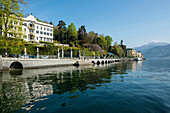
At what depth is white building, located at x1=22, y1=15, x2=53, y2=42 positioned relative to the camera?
179 feet

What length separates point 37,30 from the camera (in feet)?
193

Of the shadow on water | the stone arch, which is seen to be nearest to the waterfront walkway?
the stone arch

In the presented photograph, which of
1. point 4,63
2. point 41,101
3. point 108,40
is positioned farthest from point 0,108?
point 108,40

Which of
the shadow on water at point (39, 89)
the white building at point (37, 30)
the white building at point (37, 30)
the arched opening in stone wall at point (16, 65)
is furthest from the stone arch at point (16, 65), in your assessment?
the white building at point (37, 30)

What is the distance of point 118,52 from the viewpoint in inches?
4616

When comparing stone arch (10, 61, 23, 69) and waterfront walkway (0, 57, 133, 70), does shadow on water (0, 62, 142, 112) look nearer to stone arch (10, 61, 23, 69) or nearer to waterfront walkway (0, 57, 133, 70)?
waterfront walkway (0, 57, 133, 70)

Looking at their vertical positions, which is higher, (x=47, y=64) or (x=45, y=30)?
(x=45, y=30)

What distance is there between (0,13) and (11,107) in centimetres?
2831

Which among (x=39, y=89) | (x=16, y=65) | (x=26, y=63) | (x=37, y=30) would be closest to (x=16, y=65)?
(x=16, y=65)

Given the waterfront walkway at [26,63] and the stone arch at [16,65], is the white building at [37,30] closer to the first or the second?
the waterfront walkway at [26,63]

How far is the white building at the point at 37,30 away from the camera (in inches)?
→ 2142

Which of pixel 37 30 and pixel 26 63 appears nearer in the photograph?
pixel 26 63

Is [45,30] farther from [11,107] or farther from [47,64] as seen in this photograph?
[11,107]

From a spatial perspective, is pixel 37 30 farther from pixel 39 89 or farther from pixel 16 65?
pixel 39 89
